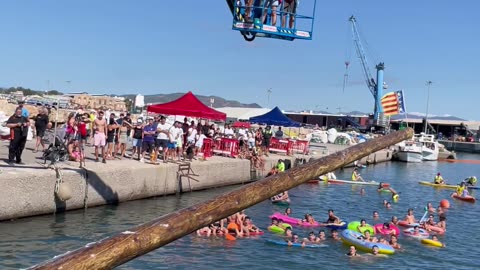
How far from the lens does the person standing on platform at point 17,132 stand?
17.2 m

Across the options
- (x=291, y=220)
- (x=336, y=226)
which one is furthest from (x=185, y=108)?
(x=336, y=226)

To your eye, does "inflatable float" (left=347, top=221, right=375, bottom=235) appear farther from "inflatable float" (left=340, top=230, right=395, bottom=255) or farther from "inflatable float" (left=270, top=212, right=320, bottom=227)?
"inflatable float" (left=270, top=212, right=320, bottom=227)

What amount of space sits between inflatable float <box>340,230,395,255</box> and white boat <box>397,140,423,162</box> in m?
43.1

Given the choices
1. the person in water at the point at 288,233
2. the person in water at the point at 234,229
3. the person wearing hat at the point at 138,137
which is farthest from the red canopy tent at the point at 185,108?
the person in water at the point at 288,233

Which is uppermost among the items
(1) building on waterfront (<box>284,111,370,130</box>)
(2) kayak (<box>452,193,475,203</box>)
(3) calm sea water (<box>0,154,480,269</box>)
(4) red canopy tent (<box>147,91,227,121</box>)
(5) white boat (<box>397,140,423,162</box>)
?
(1) building on waterfront (<box>284,111,370,130</box>)

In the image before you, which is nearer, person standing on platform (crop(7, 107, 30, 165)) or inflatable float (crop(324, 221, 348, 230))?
person standing on platform (crop(7, 107, 30, 165))

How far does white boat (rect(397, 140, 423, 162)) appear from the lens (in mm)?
59594

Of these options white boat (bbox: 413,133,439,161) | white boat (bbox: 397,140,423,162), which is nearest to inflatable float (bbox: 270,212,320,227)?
white boat (bbox: 397,140,423,162)

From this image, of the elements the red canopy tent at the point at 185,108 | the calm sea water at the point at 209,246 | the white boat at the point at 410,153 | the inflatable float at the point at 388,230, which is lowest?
the calm sea water at the point at 209,246

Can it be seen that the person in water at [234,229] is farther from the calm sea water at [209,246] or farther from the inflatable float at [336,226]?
the inflatable float at [336,226]

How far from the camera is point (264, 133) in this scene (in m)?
35.3

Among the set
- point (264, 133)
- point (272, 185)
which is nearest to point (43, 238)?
point (272, 185)

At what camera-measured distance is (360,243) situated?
17688 mm

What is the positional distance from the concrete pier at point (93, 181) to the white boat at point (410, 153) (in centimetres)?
3587
